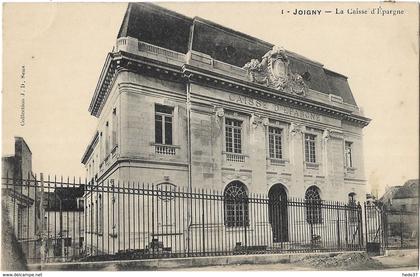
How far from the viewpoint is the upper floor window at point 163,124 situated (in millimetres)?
14625

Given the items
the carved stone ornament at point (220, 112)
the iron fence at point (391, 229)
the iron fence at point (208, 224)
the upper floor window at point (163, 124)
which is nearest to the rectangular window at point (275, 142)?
the iron fence at point (208, 224)

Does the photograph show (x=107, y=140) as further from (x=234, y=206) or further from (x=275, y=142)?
(x=275, y=142)

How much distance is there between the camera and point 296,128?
18.3 m

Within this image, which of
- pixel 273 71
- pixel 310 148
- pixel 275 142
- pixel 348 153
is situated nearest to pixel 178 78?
pixel 273 71

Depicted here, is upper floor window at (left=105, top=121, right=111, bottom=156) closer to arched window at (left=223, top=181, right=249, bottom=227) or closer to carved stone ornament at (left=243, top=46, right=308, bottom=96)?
arched window at (left=223, top=181, right=249, bottom=227)

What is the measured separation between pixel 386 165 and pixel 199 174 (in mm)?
6513

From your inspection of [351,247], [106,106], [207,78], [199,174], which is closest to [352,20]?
[207,78]

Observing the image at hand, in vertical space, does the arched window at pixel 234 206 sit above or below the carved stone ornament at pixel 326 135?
below

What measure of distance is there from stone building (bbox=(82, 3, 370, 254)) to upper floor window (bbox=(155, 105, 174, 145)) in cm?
3

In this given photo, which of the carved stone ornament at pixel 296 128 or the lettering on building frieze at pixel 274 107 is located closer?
the lettering on building frieze at pixel 274 107

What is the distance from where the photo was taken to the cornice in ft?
45.4

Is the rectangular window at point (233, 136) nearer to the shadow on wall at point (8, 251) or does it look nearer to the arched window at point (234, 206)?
the arched window at point (234, 206)

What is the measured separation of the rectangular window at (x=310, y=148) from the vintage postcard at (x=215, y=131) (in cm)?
6

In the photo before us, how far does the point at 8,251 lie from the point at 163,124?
685 cm
